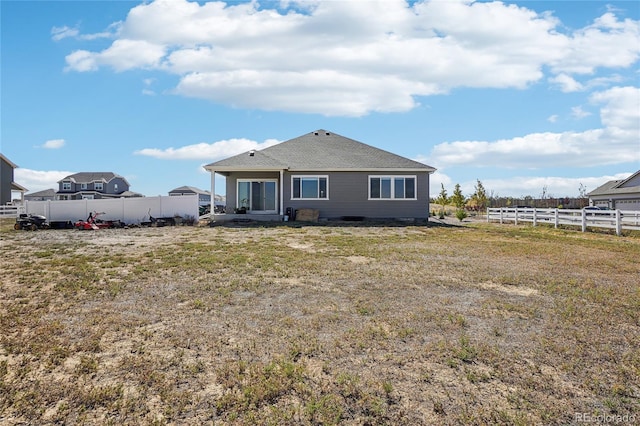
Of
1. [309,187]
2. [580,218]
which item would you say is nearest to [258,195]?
[309,187]

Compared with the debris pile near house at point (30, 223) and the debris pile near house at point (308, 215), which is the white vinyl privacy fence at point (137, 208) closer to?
the debris pile near house at point (30, 223)

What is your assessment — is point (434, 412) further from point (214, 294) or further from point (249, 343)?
point (214, 294)

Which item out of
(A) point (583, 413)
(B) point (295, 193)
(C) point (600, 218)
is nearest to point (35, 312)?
(A) point (583, 413)

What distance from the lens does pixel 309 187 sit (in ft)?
68.3

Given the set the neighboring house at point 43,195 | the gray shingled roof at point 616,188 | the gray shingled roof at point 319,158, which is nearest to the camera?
the gray shingled roof at point 319,158

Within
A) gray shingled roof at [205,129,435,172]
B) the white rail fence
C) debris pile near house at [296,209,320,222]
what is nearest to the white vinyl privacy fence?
gray shingled roof at [205,129,435,172]

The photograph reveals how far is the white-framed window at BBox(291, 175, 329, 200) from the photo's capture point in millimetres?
20766

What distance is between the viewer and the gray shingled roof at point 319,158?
20.0 metres

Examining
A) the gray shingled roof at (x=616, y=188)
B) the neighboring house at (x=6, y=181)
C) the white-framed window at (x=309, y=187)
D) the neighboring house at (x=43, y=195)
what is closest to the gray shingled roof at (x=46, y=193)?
the neighboring house at (x=43, y=195)

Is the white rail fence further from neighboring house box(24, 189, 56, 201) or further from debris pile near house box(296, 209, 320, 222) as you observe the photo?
neighboring house box(24, 189, 56, 201)

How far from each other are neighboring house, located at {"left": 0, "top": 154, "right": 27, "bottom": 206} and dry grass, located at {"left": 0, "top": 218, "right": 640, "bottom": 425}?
1506 inches

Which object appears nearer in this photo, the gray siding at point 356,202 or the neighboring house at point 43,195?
the gray siding at point 356,202

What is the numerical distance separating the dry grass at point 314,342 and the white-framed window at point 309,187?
1214cm

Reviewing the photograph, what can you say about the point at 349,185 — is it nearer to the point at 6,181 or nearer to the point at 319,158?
the point at 319,158
